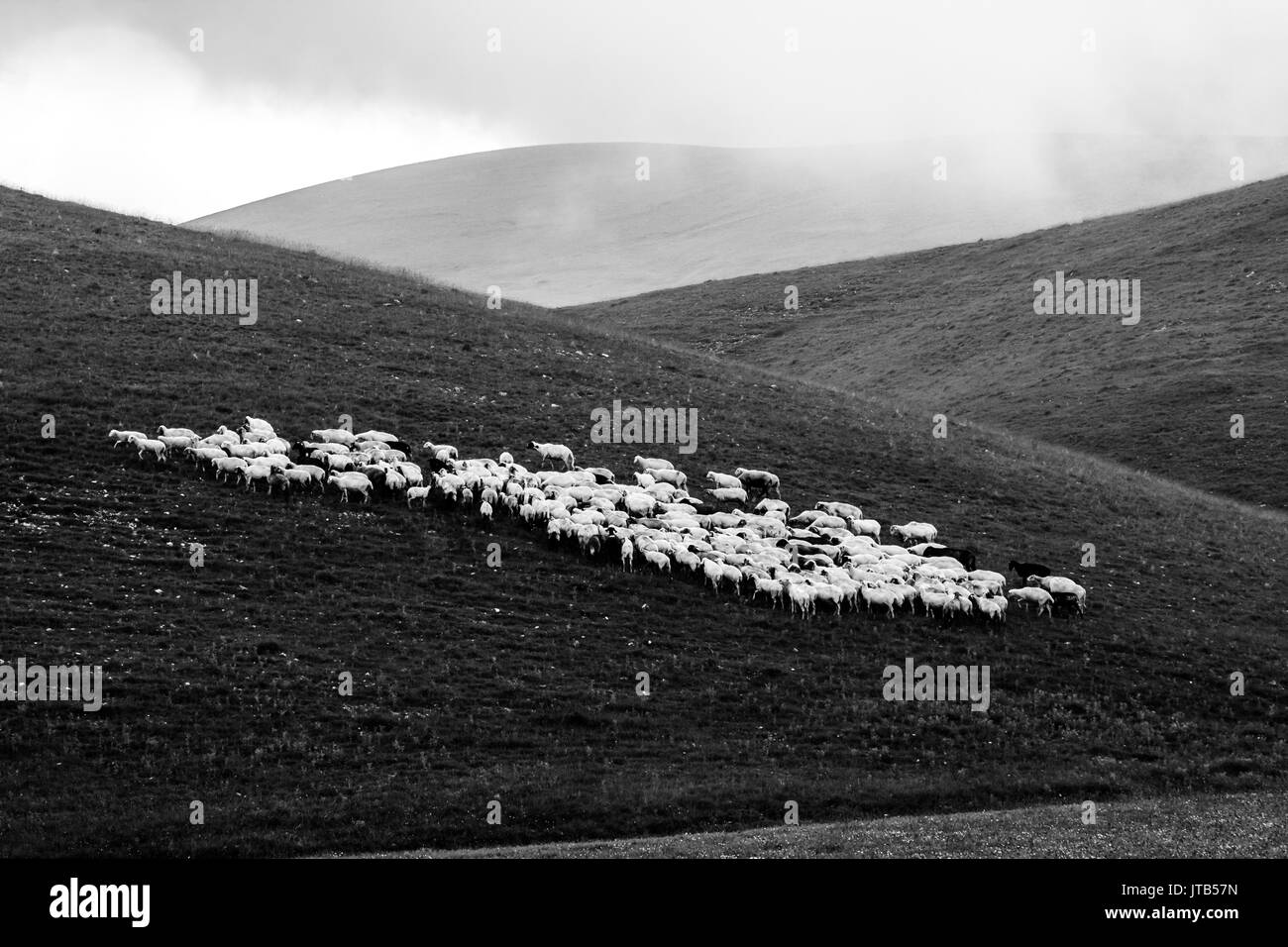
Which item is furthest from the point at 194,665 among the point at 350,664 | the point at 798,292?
the point at 798,292

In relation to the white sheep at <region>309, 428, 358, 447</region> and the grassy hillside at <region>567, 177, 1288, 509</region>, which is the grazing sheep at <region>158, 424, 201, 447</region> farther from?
the grassy hillside at <region>567, 177, 1288, 509</region>

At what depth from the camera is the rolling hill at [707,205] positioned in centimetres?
11950

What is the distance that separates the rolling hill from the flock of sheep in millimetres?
72292

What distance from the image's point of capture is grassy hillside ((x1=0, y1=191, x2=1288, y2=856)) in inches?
904

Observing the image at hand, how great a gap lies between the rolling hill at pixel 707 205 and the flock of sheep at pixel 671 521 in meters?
72.3

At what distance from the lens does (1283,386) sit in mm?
64688

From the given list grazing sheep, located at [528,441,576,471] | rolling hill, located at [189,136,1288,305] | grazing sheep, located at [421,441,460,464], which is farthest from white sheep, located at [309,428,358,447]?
rolling hill, located at [189,136,1288,305]

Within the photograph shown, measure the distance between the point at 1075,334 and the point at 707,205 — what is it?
68.6m

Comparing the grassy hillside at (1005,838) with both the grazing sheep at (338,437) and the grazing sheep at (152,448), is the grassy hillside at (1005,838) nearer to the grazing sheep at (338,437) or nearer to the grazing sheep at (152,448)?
the grazing sheep at (152,448)

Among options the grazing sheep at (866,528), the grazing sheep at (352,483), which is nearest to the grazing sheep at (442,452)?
the grazing sheep at (352,483)

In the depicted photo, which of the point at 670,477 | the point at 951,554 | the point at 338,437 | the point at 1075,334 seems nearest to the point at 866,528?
the point at 951,554

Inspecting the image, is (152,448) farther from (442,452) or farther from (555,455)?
(555,455)
